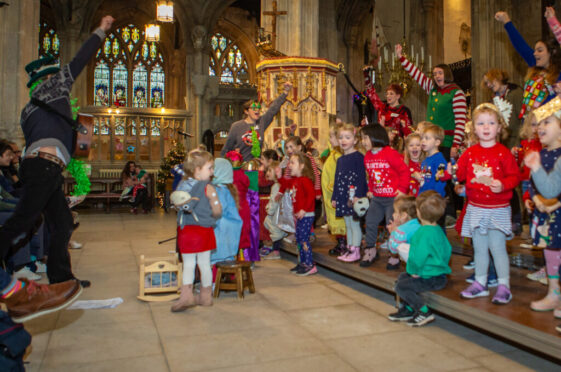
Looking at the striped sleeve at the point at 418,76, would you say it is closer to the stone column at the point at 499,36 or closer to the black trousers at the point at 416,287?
the black trousers at the point at 416,287

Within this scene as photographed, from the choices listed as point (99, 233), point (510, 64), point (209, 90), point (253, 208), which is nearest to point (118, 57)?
Result: point (209, 90)

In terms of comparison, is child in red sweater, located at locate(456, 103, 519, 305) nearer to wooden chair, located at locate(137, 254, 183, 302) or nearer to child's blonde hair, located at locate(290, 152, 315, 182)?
child's blonde hair, located at locate(290, 152, 315, 182)

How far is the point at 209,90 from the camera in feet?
71.3

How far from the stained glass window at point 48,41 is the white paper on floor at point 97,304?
22725 millimetres

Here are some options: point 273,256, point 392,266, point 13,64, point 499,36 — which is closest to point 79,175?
point 273,256

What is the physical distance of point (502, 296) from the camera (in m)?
3.09

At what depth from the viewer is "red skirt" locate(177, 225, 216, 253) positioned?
383 centimetres

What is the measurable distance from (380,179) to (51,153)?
8.74 ft

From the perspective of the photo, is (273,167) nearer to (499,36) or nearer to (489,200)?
(489,200)

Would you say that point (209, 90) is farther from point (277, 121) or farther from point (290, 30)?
point (277, 121)

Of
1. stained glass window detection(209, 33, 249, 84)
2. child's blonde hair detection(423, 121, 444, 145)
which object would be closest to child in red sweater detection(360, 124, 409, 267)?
child's blonde hair detection(423, 121, 444, 145)

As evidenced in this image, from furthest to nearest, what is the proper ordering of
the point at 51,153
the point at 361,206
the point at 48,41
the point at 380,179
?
the point at 48,41 < the point at 361,206 < the point at 380,179 < the point at 51,153

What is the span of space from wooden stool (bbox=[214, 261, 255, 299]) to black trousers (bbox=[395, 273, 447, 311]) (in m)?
1.37

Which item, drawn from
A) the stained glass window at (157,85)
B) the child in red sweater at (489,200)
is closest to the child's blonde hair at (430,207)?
the child in red sweater at (489,200)
